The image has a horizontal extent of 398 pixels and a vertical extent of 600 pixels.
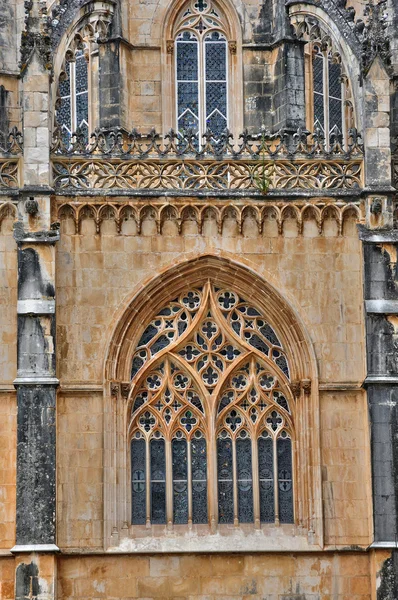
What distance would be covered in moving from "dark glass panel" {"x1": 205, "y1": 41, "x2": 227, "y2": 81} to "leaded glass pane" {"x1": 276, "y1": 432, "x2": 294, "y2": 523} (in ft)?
27.0

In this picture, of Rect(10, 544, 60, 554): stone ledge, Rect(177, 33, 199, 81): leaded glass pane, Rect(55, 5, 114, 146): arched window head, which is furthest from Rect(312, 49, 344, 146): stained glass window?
Rect(10, 544, 60, 554): stone ledge

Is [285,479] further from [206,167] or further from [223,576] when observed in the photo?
[206,167]

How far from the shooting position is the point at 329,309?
115ft

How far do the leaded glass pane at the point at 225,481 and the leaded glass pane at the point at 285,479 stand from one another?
874 mm

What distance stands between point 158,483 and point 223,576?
2055 mm

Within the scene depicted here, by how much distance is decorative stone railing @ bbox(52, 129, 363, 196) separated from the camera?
35062 millimetres

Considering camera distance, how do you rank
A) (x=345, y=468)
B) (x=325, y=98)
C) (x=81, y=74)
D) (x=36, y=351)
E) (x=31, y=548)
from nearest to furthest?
(x=31, y=548), (x=36, y=351), (x=345, y=468), (x=81, y=74), (x=325, y=98)

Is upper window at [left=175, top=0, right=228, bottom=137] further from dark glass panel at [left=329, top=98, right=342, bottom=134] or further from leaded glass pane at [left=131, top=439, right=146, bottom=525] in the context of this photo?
leaded glass pane at [left=131, top=439, right=146, bottom=525]

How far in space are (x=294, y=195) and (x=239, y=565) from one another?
22.0 feet

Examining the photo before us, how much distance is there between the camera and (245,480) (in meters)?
34.8

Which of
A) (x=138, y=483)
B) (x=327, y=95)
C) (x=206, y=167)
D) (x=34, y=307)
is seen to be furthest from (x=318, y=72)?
(x=138, y=483)

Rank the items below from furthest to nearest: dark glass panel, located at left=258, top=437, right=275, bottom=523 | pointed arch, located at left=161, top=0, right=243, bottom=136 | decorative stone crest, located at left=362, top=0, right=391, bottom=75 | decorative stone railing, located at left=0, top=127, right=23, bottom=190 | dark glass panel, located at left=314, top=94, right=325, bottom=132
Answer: dark glass panel, located at left=314, top=94, right=325, bottom=132, pointed arch, located at left=161, top=0, right=243, bottom=136, decorative stone crest, located at left=362, top=0, right=391, bottom=75, decorative stone railing, located at left=0, top=127, right=23, bottom=190, dark glass panel, located at left=258, top=437, right=275, bottom=523

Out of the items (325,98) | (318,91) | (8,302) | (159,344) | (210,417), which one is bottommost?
(210,417)

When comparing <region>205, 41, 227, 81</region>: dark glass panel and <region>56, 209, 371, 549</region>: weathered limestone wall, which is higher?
<region>205, 41, 227, 81</region>: dark glass panel
